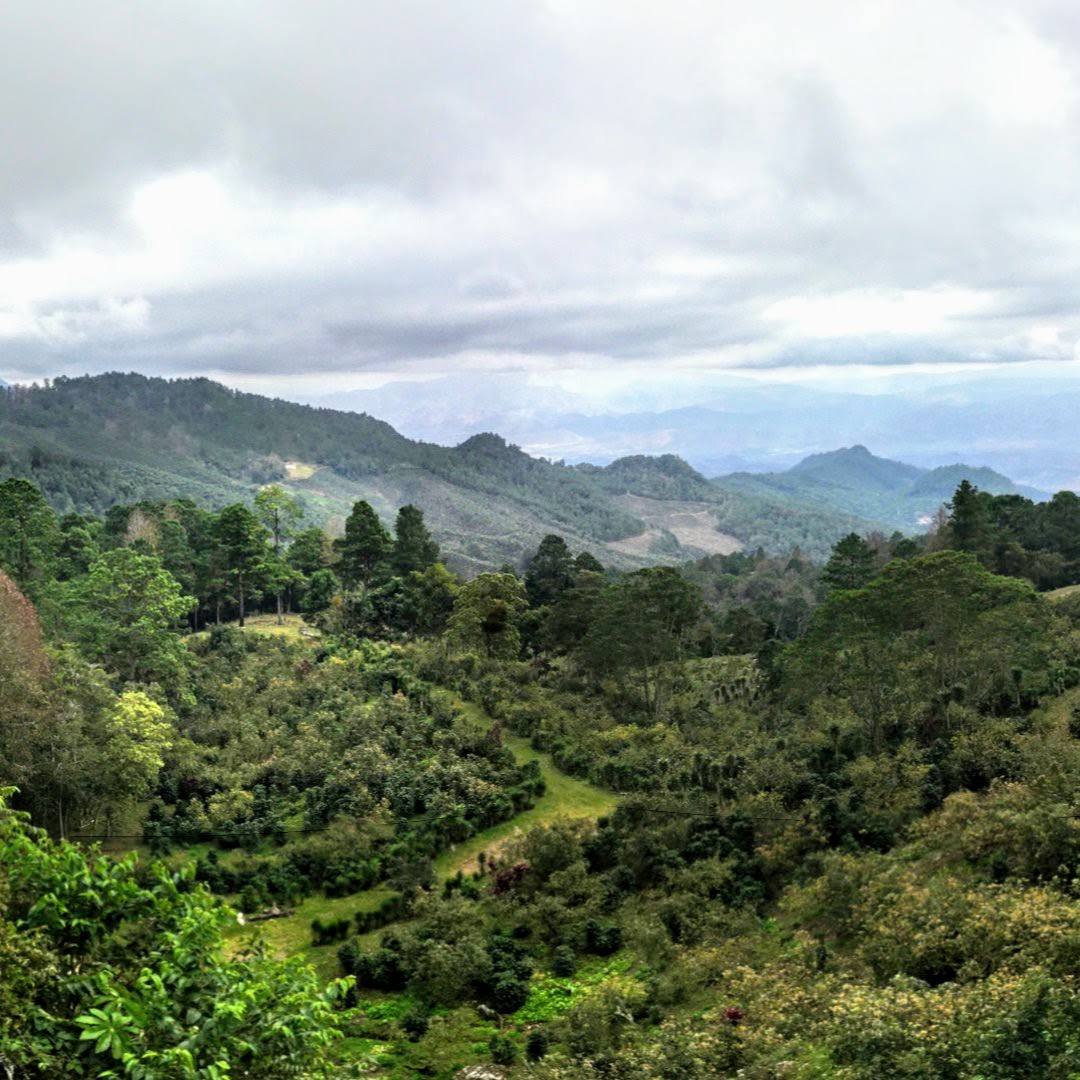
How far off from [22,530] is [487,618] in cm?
1878

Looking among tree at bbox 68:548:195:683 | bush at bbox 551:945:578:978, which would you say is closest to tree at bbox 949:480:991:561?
bush at bbox 551:945:578:978

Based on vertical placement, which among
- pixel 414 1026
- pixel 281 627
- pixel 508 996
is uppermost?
pixel 281 627

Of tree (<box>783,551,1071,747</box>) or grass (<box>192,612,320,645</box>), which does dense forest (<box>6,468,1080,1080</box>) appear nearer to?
tree (<box>783,551,1071,747</box>)

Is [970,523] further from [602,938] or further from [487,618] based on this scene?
[602,938]

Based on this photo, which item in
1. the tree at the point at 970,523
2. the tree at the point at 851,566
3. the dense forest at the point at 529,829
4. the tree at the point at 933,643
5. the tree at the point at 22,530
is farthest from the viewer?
the tree at the point at 970,523

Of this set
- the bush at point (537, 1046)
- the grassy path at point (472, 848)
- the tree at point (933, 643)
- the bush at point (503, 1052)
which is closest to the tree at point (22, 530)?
the grassy path at point (472, 848)

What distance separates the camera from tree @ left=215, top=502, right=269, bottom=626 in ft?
138

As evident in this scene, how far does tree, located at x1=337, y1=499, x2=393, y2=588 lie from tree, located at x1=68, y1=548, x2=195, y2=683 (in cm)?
1510

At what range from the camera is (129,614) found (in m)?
30.1

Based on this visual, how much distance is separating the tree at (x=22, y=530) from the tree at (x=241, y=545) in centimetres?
814

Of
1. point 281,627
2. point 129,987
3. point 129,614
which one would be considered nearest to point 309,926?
point 129,987

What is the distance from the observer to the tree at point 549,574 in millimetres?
47156

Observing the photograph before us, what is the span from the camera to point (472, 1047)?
14.3 metres

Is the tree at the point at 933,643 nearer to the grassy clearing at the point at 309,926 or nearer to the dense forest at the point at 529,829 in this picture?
the dense forest at the point at 529,829
